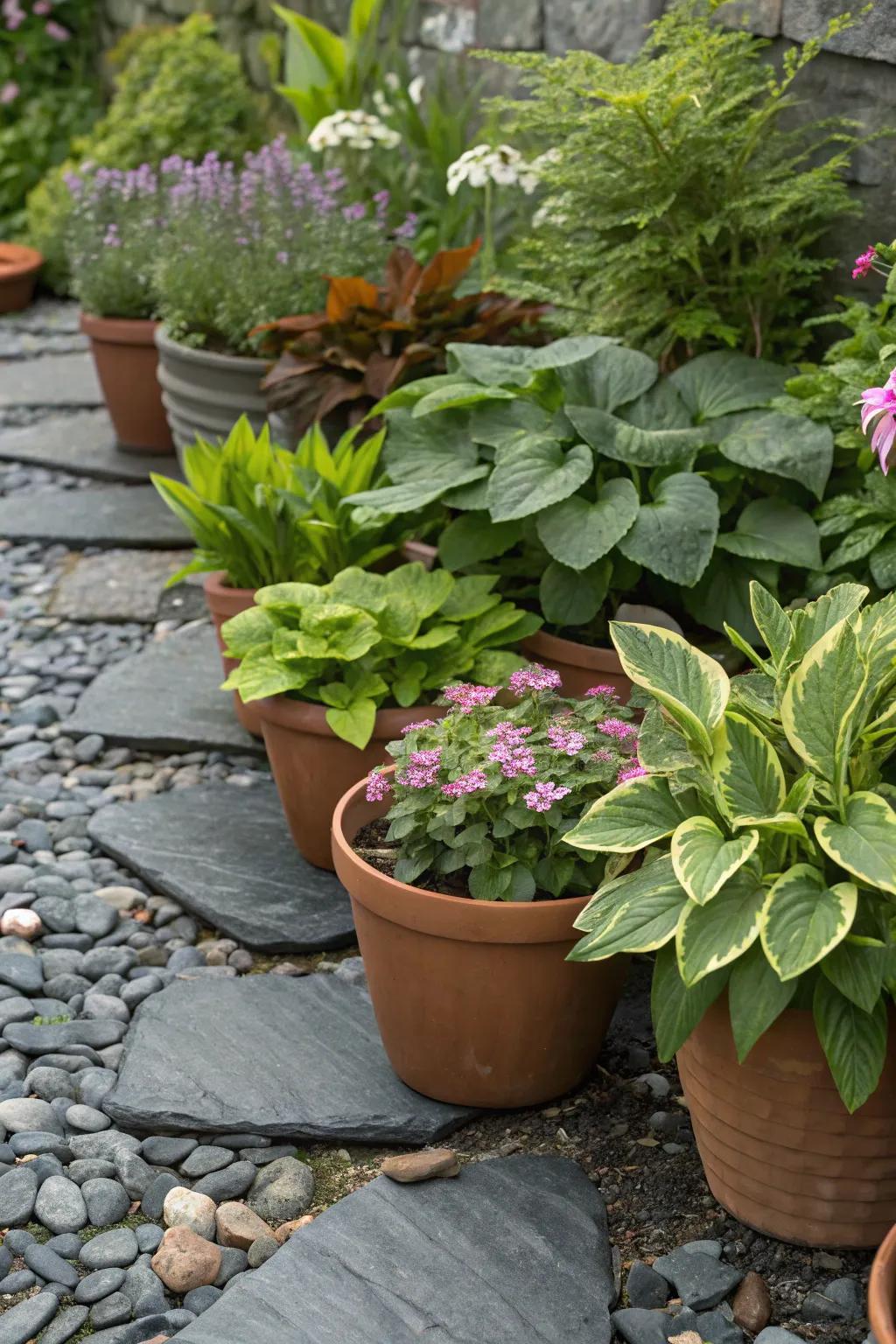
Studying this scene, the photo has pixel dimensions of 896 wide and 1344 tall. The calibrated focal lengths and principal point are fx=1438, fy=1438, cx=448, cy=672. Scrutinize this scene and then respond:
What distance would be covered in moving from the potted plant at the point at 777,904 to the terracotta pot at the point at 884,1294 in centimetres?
17

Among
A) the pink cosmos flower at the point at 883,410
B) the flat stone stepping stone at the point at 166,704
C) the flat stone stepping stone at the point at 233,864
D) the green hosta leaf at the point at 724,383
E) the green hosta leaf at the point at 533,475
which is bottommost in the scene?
the flat stone stepping stone at the point at 166,704

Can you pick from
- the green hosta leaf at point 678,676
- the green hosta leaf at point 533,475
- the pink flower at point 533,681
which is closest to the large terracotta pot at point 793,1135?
the green hosta leaf at point 678,676

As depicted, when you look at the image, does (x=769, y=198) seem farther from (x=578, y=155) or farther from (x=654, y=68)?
(x=578, y=155)

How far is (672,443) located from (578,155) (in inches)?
Answer: 40.3

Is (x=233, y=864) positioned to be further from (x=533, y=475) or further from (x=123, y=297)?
(x=123, y=297)

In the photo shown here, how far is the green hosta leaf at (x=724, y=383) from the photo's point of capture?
2656mm

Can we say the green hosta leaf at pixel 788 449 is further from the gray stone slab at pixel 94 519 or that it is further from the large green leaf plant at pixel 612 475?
the gray stone slab at pixel 94 519

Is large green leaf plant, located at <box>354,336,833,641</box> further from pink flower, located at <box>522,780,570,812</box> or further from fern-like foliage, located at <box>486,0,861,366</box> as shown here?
pink flower, located at <box>522,780,570,812</box>

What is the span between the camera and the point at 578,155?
3191 millimetres

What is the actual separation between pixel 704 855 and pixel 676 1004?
0.19 m

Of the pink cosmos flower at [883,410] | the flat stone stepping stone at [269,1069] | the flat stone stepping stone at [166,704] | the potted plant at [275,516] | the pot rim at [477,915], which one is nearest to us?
the pink cosmos flower at [883,410]

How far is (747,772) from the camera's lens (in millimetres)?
1734

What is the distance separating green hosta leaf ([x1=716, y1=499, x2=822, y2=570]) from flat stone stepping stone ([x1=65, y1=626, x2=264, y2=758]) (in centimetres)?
115

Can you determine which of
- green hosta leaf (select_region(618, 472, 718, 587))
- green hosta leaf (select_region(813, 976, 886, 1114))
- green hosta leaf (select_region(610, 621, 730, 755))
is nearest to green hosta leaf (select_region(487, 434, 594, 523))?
green hosta leaf (select_region(618, 472, 718, 587))
